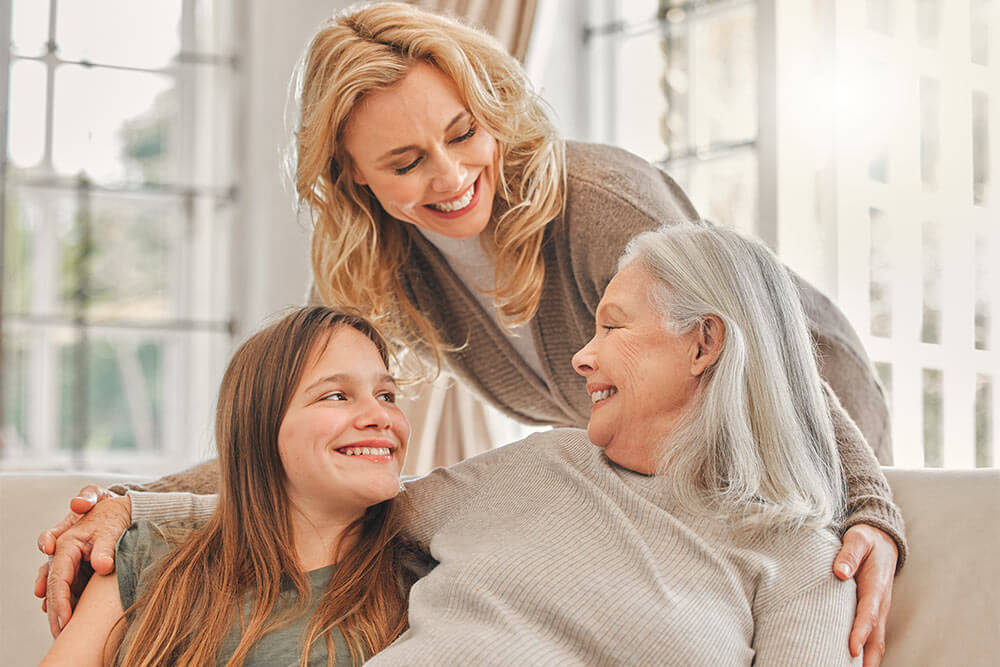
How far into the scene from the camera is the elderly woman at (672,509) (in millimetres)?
1301

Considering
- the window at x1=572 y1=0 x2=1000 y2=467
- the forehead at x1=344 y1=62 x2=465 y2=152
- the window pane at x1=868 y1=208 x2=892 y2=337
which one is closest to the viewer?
the forehead at x1=344 y1=62 x2=465 y2=152

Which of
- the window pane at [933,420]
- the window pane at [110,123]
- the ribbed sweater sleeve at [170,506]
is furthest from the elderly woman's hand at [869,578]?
the window pane at [110,123]

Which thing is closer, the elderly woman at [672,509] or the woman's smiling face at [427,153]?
the elderly woman at [672,509]

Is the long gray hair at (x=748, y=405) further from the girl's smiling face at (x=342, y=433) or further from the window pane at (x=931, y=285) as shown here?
the window pane at (x=931, y=285)

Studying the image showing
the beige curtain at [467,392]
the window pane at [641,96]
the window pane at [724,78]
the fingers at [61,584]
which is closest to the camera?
the fingers at [61,584]

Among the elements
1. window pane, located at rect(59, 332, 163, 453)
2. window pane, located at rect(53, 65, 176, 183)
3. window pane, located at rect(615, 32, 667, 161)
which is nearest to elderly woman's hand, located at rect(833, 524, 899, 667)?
window pane, located at rect(615, 32, 667, 161)

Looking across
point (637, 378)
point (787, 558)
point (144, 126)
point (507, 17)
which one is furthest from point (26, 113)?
point (787, 558)

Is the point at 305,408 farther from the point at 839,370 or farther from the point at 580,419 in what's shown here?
the point at 839,370

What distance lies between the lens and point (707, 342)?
4.80ft

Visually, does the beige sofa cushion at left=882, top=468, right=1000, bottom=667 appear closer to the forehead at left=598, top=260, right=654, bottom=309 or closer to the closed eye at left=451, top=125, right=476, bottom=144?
the forehead at left=598, top=260, right=654, bottom=309

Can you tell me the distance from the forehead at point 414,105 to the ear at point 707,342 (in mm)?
553

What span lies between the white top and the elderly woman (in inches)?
16.5

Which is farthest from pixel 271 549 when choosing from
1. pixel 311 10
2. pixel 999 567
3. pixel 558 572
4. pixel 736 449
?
pixel 311 10

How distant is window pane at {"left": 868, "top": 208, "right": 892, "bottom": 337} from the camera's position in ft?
10.7
